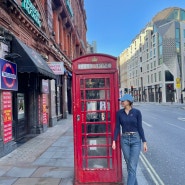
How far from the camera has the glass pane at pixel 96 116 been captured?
555 cm

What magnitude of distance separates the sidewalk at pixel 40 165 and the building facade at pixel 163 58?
53.4 meters

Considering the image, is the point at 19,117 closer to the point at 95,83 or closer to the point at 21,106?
the point at 21,106

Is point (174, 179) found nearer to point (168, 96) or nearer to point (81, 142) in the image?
point (81, 142)

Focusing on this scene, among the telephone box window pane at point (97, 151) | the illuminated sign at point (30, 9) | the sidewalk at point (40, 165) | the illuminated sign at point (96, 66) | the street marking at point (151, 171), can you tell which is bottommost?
the street marking at point (151, 171)

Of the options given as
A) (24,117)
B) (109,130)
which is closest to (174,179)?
(109,130)

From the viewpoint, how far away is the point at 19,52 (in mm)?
10203

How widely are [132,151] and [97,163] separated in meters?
0.94

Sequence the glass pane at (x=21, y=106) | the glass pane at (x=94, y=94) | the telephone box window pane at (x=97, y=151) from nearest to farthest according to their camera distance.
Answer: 1. the glass pane at (x=94, y=94)
2. the telephone box window pane at (x=97, y=151)
3. the glass pane at (x=21, y=106)

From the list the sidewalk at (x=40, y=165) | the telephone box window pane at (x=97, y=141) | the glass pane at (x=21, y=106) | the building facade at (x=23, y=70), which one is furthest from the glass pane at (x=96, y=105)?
the glass pane at (x=21, y=106)

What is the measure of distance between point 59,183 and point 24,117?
7.75 m

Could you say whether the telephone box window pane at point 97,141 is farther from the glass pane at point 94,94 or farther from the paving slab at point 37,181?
the paving slab at point 37,181

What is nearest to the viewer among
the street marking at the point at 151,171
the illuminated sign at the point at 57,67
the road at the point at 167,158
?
the street marking at the point at 151,171

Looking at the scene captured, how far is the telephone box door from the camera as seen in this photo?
5.52 m

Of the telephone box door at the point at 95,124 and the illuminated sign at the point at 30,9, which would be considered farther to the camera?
the illuminated sign at the point at 30,9
